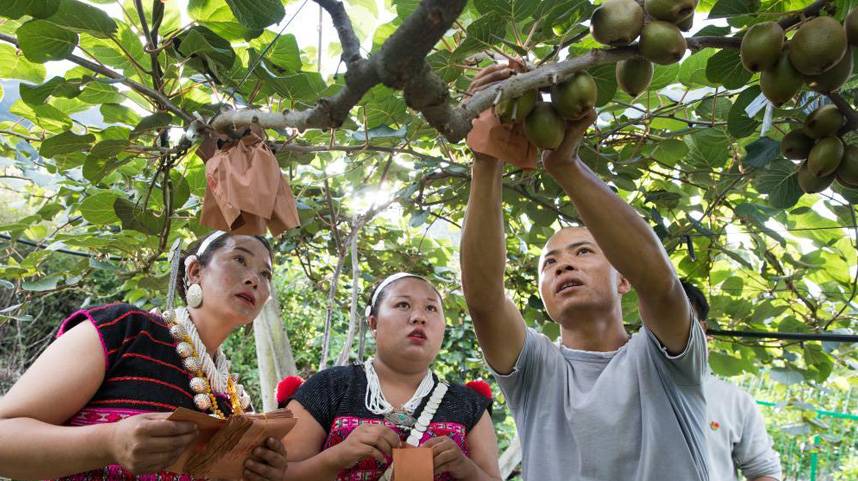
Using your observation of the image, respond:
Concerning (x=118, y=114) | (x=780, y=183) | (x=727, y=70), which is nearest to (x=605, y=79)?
(x=727, y=70)

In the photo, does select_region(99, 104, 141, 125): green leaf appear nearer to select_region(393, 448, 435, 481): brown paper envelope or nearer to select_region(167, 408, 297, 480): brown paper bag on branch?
select_region(167, 408, 297, 480): brown paper bag on branch

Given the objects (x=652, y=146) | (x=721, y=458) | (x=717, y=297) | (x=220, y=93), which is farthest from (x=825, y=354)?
(x=220, y=93)

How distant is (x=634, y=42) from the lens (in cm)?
105

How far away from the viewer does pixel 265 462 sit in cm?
168

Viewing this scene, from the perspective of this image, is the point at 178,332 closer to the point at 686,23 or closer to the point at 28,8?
the point at 28,8

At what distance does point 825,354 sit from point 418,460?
2570 millimetres

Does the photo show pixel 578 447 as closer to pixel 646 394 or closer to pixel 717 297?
pixel 646 394

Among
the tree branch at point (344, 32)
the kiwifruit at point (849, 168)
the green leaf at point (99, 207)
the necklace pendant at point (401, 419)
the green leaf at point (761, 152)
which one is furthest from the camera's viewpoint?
the green leaf at point (99, 207)

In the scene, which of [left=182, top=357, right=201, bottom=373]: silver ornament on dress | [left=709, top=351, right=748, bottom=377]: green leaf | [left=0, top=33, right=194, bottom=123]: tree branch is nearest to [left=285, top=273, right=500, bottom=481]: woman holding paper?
[left=182, top=357, right=201, bottom=373]: silver ornament on dress

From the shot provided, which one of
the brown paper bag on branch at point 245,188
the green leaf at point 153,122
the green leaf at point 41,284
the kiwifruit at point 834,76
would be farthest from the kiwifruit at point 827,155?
the green leaf at point 41,284

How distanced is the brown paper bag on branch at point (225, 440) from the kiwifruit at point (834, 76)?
1.19 meters

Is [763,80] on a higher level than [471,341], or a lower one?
lower

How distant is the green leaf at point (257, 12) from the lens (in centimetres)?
125

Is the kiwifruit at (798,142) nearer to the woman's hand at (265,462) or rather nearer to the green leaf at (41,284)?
the woman's hand at (265,462)
